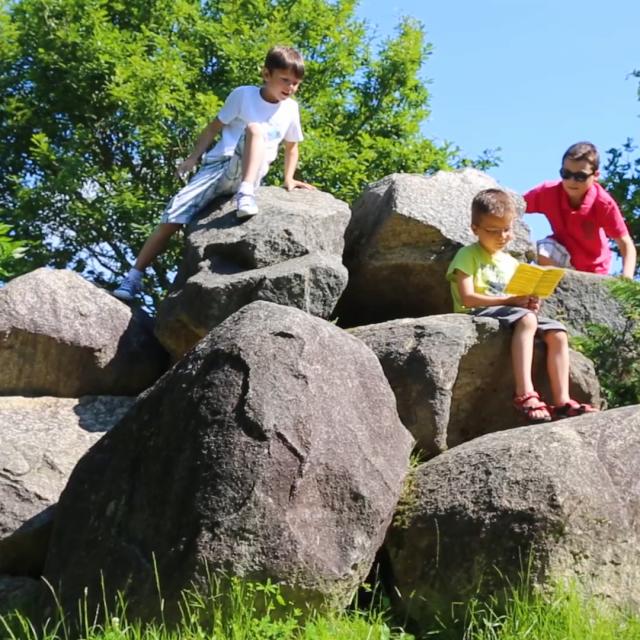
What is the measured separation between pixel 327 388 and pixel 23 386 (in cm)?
251

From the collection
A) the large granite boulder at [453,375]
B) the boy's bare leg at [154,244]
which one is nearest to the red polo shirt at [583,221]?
the large granite boulder at [453,375]

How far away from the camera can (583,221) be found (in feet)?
26.0

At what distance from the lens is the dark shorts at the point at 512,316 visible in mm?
6355

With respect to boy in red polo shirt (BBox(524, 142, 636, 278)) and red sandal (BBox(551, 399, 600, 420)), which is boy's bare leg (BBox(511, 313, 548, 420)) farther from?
boy in red polo shirt (BBox(524, 142, 636, 278))

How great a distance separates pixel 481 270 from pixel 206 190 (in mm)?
1996

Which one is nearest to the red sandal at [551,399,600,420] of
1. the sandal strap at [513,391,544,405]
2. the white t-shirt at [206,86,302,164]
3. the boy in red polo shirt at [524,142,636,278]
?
the sandal strap at [513,391,544,405]

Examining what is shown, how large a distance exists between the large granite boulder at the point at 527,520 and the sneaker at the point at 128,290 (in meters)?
2.92

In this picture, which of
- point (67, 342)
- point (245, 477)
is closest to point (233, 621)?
point (245, 477)

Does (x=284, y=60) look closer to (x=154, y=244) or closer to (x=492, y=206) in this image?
(x=154, y=244)

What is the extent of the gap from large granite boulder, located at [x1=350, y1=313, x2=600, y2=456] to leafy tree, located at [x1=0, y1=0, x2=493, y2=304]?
5.85m

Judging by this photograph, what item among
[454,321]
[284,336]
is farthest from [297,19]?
[284,336]

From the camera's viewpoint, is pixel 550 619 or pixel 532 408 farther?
pixel 532 408

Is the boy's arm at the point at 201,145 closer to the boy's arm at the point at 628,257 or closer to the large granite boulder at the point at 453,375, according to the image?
the large granite boulder at the point at 453,375

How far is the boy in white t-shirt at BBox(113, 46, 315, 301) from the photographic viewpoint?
7.54m
